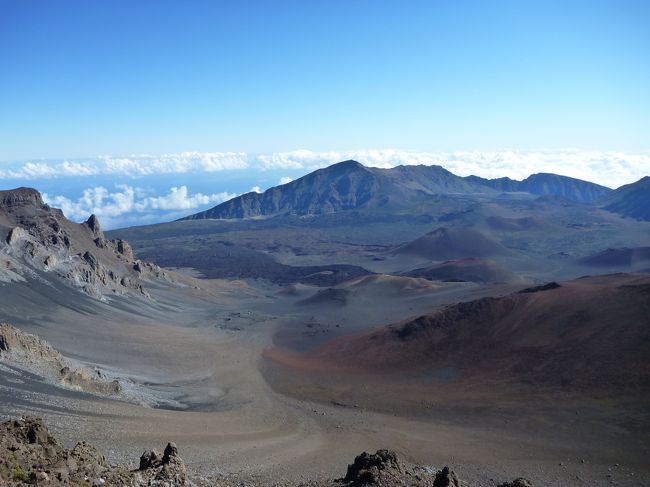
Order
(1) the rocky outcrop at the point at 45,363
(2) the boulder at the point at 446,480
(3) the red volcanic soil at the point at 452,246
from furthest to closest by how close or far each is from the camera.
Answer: (3) the red volcanic soil at the point at 452,246 → (1) the rocky outcrop at the point at 45,363 → (2) the boulder at the point at 446,480

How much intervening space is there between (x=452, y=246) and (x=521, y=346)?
112998 millimetres

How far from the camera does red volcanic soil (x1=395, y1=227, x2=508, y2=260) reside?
151 m

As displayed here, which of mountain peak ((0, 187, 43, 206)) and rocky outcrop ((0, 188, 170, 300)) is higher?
mountain peak ((0, 187, 43, 206))

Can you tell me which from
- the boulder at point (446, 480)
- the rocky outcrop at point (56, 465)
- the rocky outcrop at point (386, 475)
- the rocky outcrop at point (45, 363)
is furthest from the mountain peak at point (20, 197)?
the boulder at point (446, 480)

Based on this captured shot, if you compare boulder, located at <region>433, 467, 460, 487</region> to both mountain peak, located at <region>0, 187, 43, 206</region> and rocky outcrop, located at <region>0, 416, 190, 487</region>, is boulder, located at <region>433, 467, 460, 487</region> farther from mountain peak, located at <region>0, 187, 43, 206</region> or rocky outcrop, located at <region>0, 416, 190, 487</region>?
mountain peak, located at <region>0, 187, 43, 206</region>

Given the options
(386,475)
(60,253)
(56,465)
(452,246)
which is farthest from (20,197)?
(452,246)

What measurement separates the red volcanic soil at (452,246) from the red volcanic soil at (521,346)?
9036 cm

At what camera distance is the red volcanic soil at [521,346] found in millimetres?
38562

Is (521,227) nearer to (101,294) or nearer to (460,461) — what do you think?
(101,294)

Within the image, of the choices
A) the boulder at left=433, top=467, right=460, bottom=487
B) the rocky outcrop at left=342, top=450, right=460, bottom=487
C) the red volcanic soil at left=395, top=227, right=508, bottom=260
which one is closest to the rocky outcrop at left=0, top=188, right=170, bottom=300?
the rocky outcrop at left=342, top=450, right=460, bottom=487

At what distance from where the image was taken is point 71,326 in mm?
54281

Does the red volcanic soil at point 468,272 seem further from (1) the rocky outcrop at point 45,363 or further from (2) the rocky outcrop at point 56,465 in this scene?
(2) the rocky outcrop at point 56,465

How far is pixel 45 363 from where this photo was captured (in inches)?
1444

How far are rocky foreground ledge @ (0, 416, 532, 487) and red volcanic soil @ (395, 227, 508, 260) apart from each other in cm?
13086
